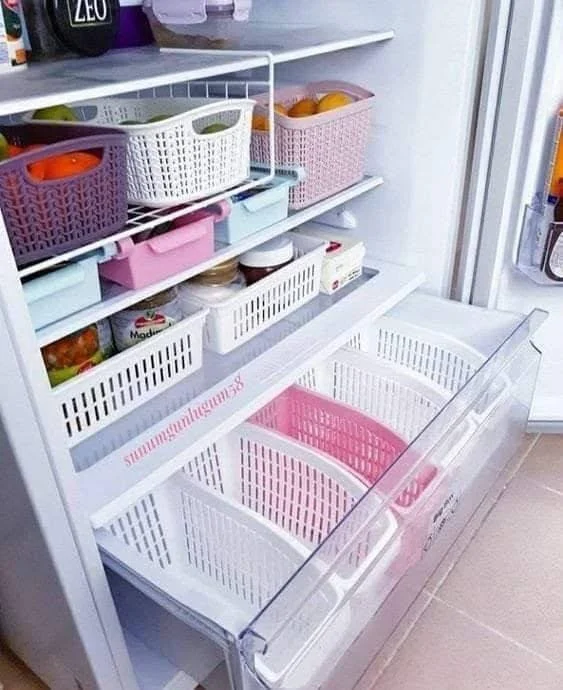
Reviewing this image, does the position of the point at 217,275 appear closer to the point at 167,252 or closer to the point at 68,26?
the point at 167,252

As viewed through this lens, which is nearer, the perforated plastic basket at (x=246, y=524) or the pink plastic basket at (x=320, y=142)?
the perforated plastic basket at (x=246, y=524)

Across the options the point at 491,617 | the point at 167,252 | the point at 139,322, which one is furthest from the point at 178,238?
the point at 491,617

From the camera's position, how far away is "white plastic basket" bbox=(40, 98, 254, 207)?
2.82 feet

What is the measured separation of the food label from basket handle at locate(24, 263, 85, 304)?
0.57 ft

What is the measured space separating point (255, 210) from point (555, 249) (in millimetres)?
621

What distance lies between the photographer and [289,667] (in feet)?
2.39

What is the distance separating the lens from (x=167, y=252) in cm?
95

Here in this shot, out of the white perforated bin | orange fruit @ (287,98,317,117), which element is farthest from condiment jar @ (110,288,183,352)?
orange fruit @ (287,98,317,117)

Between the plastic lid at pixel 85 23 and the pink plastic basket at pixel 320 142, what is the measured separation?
0.26m

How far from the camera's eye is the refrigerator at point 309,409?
766 millimetres

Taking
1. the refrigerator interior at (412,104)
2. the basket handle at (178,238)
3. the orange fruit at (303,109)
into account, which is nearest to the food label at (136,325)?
the basket handle at (178,238)

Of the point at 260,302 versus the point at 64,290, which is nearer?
the point at 64,290

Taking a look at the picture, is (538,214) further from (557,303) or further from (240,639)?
(240,639)

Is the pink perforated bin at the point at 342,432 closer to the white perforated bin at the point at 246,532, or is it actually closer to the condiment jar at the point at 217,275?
the white perforated bin at the point at 246,532
